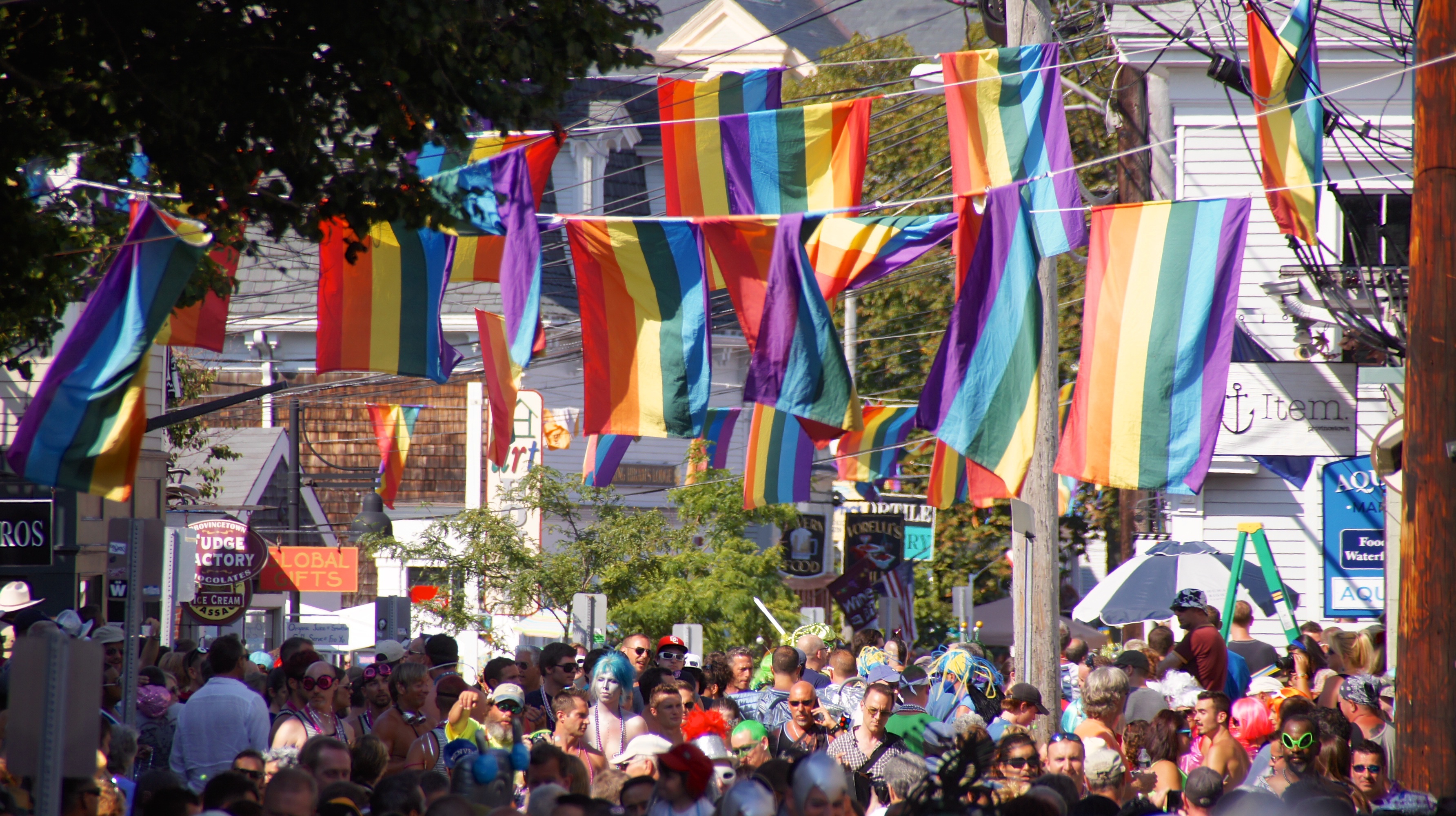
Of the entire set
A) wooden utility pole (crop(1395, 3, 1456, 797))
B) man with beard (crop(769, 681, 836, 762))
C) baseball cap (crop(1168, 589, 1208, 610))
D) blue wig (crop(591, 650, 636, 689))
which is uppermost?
wooden utility pole (crop(1395, 3, 1456, 797))

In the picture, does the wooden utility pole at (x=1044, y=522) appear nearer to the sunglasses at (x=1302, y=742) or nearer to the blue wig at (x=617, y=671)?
the blue wig at (x=617, y=671)

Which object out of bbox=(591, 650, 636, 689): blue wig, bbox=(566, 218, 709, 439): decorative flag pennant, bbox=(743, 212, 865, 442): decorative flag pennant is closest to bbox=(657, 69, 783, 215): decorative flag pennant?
bbox=(566, 218, 709, 439): decorative flag pennant

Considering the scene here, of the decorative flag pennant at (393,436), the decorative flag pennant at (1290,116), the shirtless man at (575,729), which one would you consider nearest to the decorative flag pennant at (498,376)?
the shirtless man at (575,729)

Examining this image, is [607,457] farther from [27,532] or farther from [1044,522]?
[1044,522]

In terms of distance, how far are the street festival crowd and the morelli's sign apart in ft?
12.4

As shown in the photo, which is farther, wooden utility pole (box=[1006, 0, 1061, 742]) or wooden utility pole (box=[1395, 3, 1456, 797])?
wooden utility pole (box=[1006, 0, 1061, 742])

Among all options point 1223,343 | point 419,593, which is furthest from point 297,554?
point 1223,343

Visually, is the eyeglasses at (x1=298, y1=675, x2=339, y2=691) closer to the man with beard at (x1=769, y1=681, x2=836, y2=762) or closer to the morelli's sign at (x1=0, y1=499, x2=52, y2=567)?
the man with beard at (x1=769, y1=681, x2=836, y2=762)

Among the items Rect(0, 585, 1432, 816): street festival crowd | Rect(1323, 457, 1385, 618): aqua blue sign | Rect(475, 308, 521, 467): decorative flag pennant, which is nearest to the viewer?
Rect(0, 585, 1432, 816): street festival crowd

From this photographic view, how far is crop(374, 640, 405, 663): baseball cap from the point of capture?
11.0 metres

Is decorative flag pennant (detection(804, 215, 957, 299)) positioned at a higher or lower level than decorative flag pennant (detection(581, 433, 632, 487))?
higher

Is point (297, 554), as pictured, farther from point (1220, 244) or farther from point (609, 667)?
point (1220, 244)

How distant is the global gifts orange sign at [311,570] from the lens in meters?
21.8

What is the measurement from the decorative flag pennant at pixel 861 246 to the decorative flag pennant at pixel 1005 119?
1.74 ft
